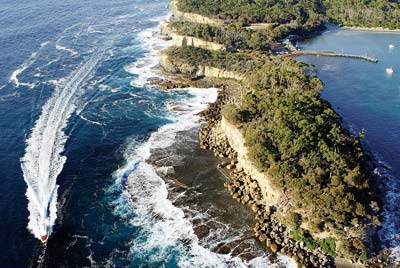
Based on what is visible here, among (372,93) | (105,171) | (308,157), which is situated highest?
(308,157)

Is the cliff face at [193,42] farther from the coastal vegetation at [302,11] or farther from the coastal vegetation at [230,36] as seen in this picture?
the coastal vegetation at [302,11]

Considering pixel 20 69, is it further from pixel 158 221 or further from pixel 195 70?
pixel 158 221

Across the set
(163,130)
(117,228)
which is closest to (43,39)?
(163,130)

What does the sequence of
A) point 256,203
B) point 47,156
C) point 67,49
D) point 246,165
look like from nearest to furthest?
point 256,203
point 246,165
point 47,156
point 67,49

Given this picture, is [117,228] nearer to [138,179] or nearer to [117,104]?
[138,179]

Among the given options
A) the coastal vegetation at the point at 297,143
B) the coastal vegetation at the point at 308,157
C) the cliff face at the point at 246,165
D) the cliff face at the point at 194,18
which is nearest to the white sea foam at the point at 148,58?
the coastal vegetation at the point at 297,143

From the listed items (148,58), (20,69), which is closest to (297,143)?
(148,58)

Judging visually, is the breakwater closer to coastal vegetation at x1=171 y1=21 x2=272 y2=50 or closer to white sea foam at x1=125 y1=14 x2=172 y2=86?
coastal vegetation at x1=171 y1=21 x2=272 y2=50

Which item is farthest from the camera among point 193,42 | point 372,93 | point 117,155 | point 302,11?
point 302,11
